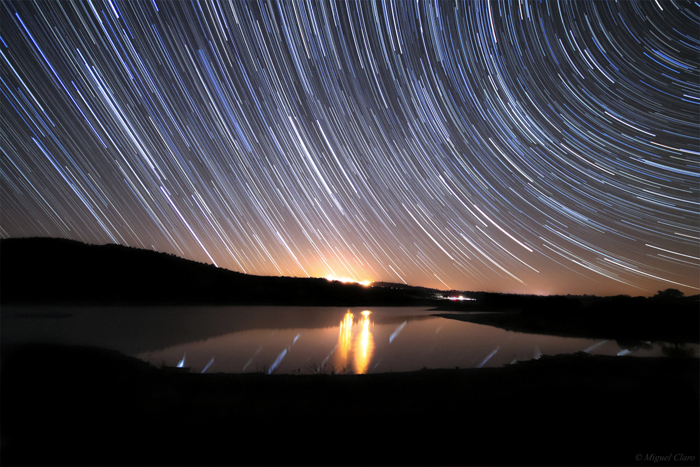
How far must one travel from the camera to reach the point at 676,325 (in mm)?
26312

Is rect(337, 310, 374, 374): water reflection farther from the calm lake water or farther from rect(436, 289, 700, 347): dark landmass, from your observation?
rect(436, 289, 700, 347): dark landmass

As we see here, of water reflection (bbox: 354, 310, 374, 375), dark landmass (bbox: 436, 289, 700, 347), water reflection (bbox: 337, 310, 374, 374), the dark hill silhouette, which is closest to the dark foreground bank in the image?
water reflection (bbox: 354, 310, 374, 375)

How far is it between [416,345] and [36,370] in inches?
614

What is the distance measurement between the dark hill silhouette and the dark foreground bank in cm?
4875

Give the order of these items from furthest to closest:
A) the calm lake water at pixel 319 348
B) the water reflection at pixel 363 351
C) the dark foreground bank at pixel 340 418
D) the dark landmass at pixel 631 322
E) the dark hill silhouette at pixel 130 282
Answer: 1. the dark hill silhouette at pixel 130 282
2. the dark landmass at pixel 631 322
3. the calm lake water at pixel 319 348
4. the water reflection at pixel 363 351
5. the dark foreground bank at pixel 340 418

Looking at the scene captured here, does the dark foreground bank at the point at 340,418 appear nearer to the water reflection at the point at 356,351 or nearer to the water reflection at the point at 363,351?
the water reflection at the point at 363,351

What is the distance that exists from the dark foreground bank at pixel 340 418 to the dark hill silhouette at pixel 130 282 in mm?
48754

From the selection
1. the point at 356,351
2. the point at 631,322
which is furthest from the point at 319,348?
the point at 631,322

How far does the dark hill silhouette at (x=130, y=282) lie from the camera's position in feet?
161

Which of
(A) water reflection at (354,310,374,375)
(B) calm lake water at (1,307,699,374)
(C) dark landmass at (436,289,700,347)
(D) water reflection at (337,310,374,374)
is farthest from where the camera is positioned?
(C) dark landmass at (436,289,700,347)

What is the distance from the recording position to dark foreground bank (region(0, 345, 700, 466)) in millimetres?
4641

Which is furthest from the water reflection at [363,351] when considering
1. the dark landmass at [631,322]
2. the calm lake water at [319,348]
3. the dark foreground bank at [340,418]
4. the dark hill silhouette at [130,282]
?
the dark hill silhouette at [130,282]

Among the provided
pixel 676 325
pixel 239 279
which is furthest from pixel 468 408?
pixel 239 279

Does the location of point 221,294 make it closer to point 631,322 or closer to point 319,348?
point 319,348
